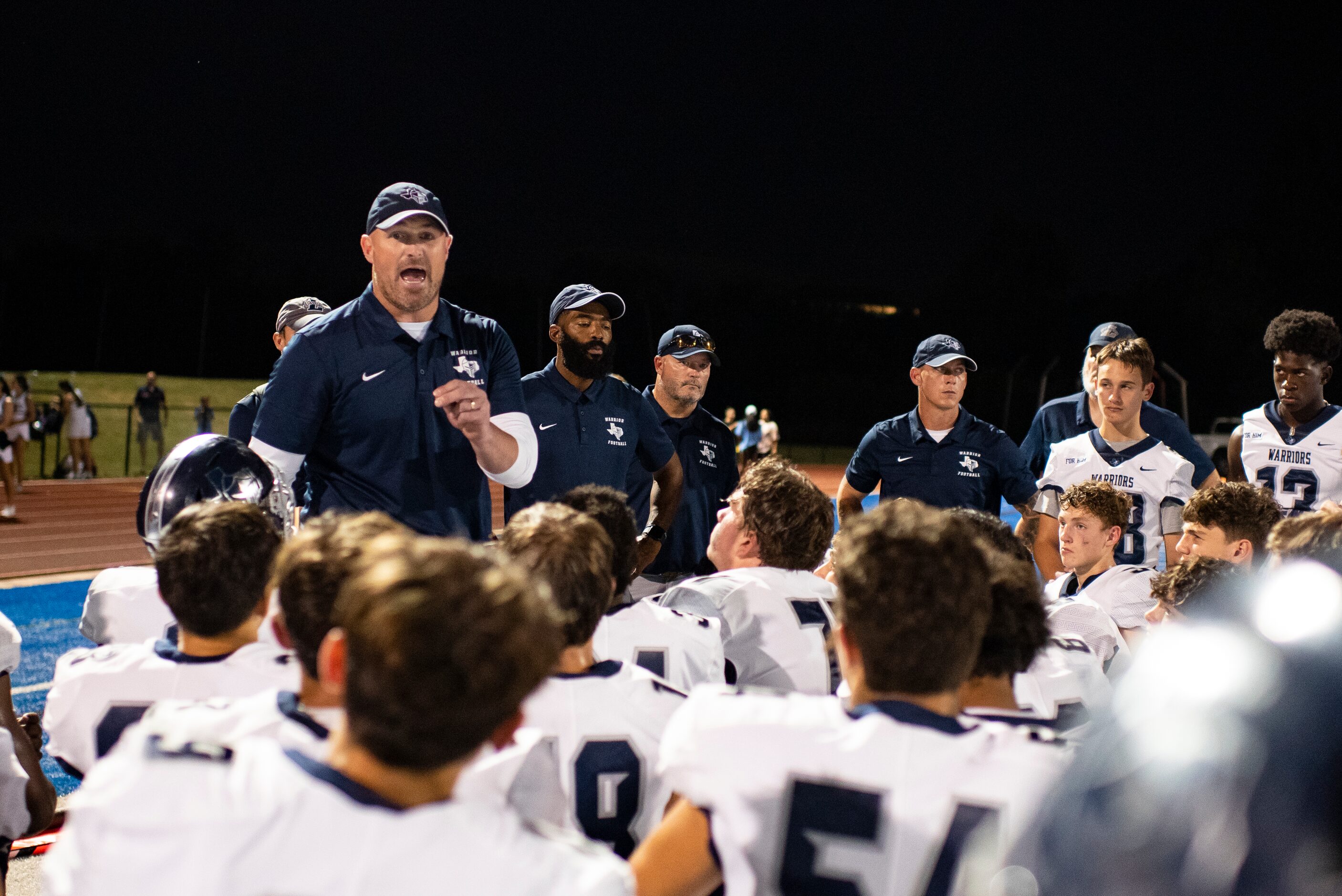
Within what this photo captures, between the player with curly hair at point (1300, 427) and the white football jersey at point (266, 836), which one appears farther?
the player with curly hair at point (1300, 427)

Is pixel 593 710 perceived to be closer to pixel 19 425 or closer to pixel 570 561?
pixel 570 561

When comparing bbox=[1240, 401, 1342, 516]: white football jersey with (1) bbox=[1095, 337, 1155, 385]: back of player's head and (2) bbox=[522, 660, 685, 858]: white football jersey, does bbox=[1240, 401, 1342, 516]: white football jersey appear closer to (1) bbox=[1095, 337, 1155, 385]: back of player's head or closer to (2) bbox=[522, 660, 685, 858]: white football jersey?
(1) bbox=[1095, 337, 1155, 385]: back of player's head

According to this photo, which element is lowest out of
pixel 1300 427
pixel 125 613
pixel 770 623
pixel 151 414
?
pixel 151 414

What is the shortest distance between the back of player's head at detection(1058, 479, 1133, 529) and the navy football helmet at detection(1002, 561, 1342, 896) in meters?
3.27

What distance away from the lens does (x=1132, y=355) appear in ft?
16.4

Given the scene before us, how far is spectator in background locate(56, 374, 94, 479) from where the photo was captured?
19.8 meters

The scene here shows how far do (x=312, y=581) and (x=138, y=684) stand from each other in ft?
2.69

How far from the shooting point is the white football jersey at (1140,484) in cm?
505

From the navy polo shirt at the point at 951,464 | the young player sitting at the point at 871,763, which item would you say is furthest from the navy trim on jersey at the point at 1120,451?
the young player sitting at the point at 871,763

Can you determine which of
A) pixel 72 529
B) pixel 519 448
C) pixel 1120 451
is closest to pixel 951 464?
pixel 1120 451

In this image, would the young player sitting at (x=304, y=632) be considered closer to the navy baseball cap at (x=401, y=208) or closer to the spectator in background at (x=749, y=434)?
the navy baseball cap at (x=401, y=208)

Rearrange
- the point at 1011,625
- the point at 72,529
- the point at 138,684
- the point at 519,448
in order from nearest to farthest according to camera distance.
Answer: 1. the point at 1011,625
2. the point at 138,684
3. the point at 519,448
4. the point at 72,529

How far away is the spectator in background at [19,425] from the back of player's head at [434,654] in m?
15.8

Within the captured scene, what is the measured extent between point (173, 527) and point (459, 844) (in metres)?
1.42
